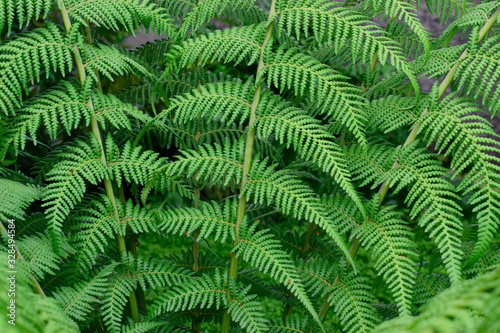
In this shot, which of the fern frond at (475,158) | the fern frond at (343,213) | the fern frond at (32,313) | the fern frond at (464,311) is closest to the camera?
the fern frond at (464,311)

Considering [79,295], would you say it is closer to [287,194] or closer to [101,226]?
[101,226]

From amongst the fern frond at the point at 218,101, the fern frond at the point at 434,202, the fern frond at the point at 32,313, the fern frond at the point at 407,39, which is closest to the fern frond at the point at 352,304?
the fern frond at the point at 434,202

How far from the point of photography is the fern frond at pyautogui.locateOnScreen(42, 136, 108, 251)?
0.96m

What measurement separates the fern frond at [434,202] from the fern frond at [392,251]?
63 mm

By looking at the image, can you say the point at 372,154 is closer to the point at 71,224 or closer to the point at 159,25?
the point at 159,25

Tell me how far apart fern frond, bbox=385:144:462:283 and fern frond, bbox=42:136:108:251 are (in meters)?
0.77

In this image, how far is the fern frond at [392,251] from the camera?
0.89 meters

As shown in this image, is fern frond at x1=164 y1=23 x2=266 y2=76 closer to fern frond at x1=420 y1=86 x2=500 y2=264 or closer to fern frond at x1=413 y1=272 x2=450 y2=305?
fern frond at x1=420 y1=86 x2=500 y2=264

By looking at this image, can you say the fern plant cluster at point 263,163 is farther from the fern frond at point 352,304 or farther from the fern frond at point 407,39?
the fern frond at point 407,39

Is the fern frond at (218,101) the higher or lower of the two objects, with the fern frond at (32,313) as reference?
higher

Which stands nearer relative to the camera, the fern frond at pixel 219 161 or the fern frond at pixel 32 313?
the fern frond at pixel 32 313

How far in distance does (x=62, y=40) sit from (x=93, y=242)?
541 mm

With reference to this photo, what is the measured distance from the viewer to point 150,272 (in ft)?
3.65

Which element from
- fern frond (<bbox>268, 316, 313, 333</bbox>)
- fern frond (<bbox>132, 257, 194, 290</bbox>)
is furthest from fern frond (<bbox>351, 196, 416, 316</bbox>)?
fern frond (<bbox>132, 257, 194, 290</bbox>)
